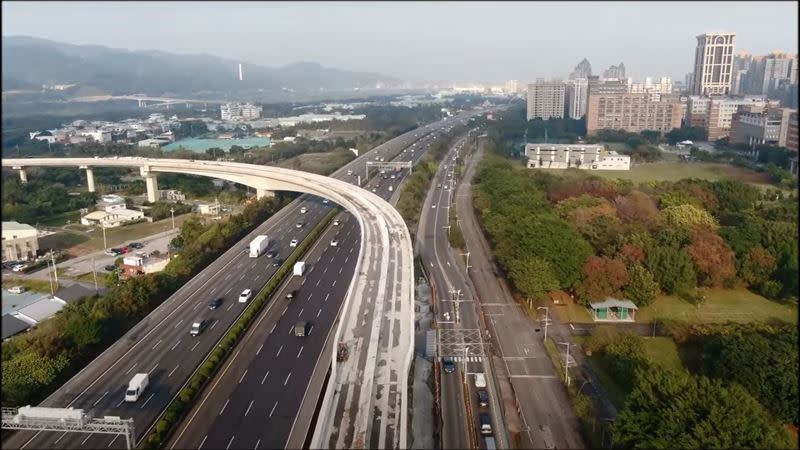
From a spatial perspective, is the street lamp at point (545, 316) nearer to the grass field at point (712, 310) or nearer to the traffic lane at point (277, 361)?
the grass field at point (712, 310)

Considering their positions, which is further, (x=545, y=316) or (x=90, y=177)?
(x=90, y=177)

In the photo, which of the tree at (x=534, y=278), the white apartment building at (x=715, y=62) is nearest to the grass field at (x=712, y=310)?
the tree at (x=534, y=278)

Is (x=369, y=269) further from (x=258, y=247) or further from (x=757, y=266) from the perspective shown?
(x=757, y=266)

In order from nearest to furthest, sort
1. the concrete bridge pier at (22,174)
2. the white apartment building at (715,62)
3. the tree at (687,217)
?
1. the tree at (687,217)
2. the concrete bridge pier at (22,174)
3. the white apartment building at (715,62)

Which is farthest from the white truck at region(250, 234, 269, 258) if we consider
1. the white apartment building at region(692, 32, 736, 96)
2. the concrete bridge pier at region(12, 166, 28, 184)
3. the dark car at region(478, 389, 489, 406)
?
the white apartment building at region(692, 32, 736, 96)

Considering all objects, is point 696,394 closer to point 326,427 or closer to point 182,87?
point 326,427

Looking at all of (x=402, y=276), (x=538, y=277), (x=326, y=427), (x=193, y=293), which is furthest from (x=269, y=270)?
(x=326, y=427)

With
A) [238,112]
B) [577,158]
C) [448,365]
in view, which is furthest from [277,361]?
[238,112]
